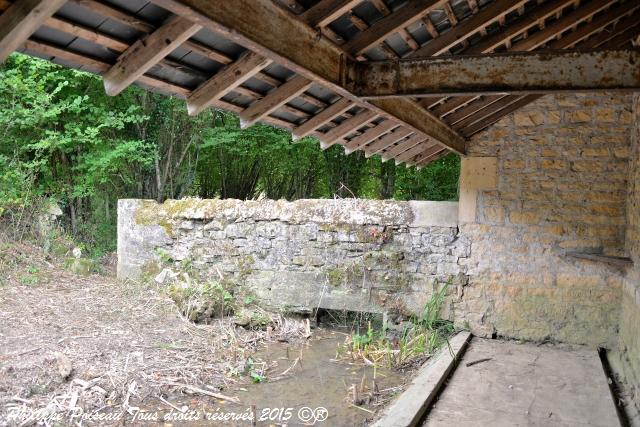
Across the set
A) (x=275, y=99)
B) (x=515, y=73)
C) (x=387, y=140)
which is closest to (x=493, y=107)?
(x=387, y=140)

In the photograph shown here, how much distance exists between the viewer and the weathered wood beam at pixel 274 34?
184 cm

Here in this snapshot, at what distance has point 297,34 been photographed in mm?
2416

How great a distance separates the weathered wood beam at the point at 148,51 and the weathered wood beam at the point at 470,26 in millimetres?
1739

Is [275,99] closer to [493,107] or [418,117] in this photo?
[418,117]

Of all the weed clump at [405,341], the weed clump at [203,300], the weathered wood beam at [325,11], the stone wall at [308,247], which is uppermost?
the weathered wood beam at [325,11]

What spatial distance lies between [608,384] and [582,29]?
2.93m

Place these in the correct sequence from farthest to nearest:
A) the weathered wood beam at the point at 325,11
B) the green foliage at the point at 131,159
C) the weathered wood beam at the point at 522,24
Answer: the green foliage at the point at 131,159
the weathered wood beam at the point at 522,24
the weathered wood beam at the point at 325,11

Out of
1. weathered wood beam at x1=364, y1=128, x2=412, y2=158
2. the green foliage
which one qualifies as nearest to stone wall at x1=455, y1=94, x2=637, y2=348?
weathered wood beam at x1=364, y1=128, x2=412, y2=158

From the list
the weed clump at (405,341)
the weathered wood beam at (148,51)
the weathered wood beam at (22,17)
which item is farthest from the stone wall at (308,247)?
the weathered wood beam at (22,17)

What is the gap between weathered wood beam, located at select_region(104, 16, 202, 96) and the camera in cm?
211

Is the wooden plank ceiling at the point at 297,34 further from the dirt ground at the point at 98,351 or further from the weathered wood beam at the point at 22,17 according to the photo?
the dirt ground at the point at 98,351

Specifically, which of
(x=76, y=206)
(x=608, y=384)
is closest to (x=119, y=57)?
(x=608, y=384)

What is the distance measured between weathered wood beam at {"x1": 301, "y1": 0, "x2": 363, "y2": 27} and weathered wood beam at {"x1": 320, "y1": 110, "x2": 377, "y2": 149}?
62.6 inches

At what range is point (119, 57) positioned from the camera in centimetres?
232
